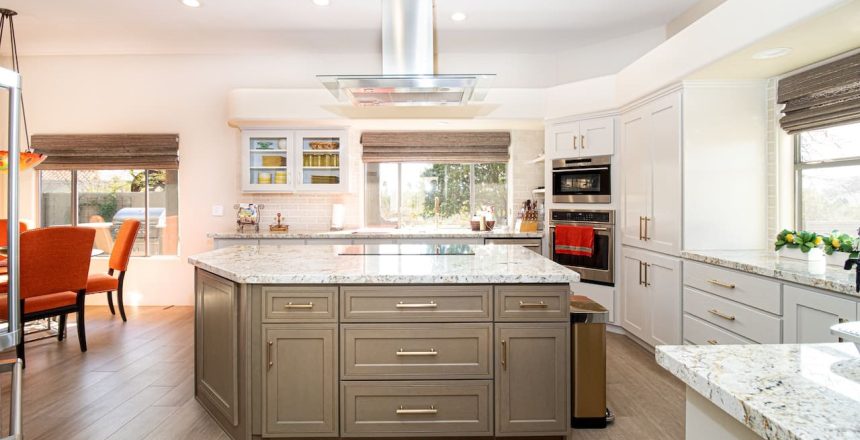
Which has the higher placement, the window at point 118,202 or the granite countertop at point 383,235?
the window at point 118,202

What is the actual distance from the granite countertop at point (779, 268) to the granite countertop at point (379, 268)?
1.12 metres

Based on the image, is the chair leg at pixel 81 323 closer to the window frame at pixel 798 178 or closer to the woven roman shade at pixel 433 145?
the woven roman shade at pixel 433 145

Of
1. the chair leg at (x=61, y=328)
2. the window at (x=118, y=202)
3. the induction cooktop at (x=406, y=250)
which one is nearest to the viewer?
the induction cooktop at (x=406, y=250)

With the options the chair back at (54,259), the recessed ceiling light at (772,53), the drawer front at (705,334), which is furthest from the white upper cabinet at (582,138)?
the chair back at (54,259)

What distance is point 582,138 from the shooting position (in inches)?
172

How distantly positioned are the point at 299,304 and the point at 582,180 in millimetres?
3178

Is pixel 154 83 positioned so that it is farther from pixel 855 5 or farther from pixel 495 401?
pixel 855 5

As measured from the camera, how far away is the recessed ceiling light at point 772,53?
262 centimetres

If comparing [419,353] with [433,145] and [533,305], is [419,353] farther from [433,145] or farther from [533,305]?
[433,145]

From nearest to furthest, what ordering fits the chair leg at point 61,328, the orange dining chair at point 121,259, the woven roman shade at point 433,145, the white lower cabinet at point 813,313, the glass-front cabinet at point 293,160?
the white lower cabinet at point 813,313 → the chair leg at point 61,328 → the orange dining chair at point 121,259 → the glass-front cabinet at point 293,160 → the woven roman shade at point 433,145

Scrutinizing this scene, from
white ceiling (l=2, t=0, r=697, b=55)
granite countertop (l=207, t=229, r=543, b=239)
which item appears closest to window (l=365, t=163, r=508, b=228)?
granite countertop (l=207, t=229, r=543, b=239)

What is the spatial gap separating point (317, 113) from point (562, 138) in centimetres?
257

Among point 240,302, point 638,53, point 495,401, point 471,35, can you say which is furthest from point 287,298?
point 638,53

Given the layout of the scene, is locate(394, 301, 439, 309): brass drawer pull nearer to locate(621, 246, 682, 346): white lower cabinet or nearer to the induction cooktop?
the induction cooktop
